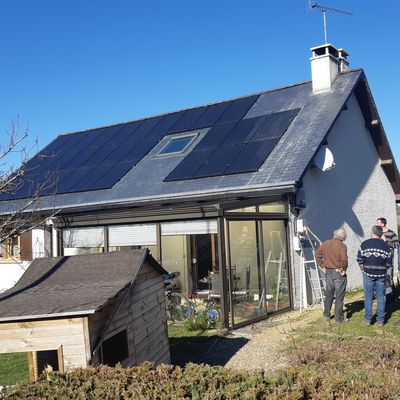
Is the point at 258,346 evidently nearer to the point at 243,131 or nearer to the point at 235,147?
the point at 235,147

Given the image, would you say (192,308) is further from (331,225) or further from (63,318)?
(63,318)

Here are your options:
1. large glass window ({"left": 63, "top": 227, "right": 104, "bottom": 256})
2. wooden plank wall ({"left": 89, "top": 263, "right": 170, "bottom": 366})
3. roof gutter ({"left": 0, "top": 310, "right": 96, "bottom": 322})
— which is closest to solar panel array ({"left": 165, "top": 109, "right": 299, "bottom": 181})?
large glass window ({"left": 63, "top": 227, "right": 104, "bottom": 256})

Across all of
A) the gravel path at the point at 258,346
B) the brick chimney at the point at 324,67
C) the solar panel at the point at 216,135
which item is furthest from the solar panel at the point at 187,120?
the gravel path at the point at 258,346

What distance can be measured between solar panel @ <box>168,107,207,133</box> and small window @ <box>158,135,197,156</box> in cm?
63

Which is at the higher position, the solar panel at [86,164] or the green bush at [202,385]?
the solar panel at [86,164]

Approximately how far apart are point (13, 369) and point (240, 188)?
19.6 ft

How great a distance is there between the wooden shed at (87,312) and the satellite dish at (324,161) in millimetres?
6011

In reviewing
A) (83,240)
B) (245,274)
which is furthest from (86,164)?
(245,274)

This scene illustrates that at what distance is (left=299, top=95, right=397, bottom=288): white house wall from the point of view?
12586mm

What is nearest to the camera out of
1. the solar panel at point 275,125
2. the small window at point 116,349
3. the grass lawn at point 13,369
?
the small window at point 116,349

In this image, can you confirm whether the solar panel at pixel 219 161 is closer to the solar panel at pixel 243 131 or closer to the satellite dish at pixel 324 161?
the solar panel at pixel 243 131

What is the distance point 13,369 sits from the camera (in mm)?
7953

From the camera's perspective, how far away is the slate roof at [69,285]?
17.7 ft

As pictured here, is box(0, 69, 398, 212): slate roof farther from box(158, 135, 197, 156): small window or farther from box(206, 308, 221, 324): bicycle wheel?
box(206, 308, 221, 324): bicycle wheel
